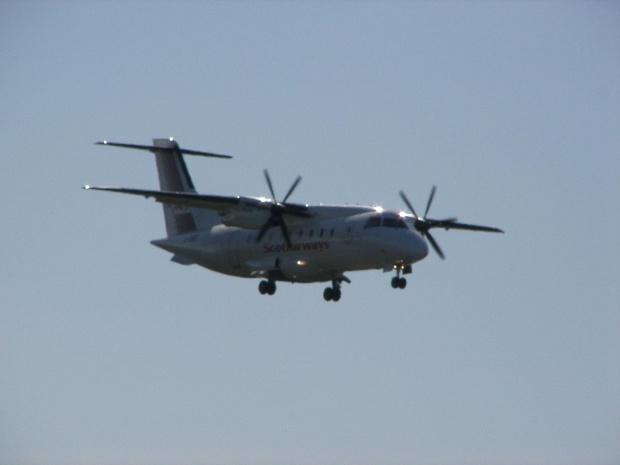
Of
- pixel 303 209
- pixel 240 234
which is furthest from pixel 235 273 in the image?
pixel 303 209

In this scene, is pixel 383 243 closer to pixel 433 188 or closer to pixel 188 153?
pixel 433 188

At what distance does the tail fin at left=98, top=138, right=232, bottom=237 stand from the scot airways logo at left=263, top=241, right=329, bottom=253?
505 centimetres

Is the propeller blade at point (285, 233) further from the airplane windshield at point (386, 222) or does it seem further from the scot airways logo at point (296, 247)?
the airplane windshield at point (386, 222)

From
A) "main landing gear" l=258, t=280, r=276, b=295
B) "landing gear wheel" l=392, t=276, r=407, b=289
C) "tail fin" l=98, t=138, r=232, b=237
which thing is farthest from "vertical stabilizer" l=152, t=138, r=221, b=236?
"landing gear wheel" l=392, t=276, r=407, b=289

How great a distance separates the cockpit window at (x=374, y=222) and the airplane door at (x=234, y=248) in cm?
664

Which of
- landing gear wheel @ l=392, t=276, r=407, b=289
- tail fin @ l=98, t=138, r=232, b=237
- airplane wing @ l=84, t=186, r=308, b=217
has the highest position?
tail fin @ l=98, t=138, r=232, b=237

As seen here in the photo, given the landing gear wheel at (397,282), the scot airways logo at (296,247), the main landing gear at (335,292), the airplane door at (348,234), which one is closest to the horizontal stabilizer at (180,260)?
the scot airways logo at (296,247)

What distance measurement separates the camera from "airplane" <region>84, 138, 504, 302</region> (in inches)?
1640

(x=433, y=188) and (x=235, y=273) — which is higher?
(x=433, y=188)

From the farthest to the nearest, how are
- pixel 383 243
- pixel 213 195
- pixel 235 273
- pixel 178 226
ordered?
pixel 178 226 → pixel 235 273 → pixel 213 195 → pixel 383 243

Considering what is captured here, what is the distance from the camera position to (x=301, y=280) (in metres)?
44.8

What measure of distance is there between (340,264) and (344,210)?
83.5 inches

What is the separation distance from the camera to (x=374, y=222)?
41.9m

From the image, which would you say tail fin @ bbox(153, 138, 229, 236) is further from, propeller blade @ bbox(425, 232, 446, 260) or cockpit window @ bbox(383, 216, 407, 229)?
cockpit window @ bbox(383, 216, 407, 229)
